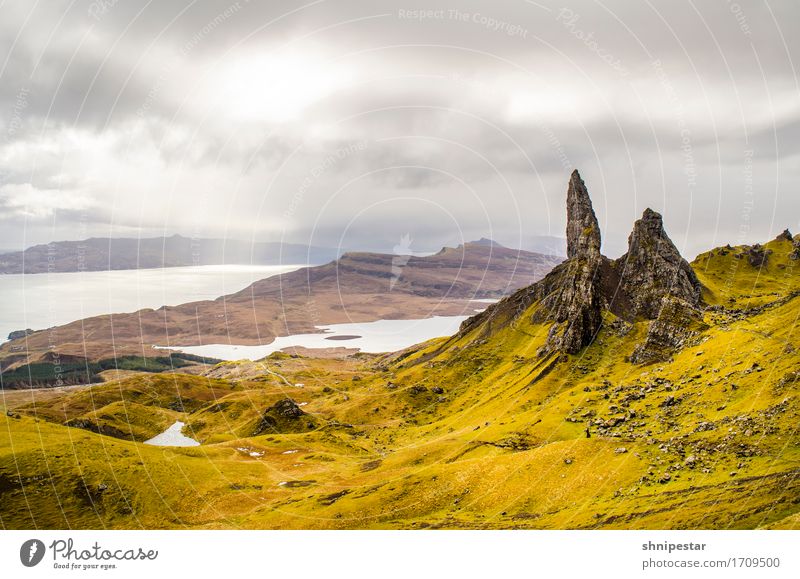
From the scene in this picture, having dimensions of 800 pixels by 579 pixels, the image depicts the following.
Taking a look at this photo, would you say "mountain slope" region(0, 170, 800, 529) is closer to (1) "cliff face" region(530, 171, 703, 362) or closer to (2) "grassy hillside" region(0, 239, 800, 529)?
(2) "grassy hillside" region(0, 239, 800, 529)

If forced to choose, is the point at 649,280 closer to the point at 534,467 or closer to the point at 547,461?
the point at 547,461

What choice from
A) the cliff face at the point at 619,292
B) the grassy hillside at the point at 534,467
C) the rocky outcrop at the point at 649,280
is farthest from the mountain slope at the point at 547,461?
the rocky outcrop at the point at 649,280

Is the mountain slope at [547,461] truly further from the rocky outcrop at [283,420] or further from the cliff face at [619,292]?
the rocky outcrop at [283,420]

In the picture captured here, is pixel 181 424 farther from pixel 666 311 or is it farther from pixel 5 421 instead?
pixel 666 311

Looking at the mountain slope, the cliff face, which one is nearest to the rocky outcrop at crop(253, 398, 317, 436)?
the mountain slope

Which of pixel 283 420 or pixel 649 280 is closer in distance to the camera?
pixel 283 420

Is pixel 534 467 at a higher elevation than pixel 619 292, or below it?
below

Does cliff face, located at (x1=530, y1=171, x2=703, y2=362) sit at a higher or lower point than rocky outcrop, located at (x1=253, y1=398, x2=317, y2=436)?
higher

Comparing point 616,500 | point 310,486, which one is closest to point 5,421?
point 310,486

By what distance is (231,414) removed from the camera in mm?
196250

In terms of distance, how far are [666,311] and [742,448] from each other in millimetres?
82179

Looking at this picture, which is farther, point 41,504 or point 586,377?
point 586,377

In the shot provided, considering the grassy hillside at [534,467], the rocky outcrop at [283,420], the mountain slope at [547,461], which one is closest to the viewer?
the grassy hillside at [534,467]

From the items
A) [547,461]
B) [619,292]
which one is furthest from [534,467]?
[619,292]
